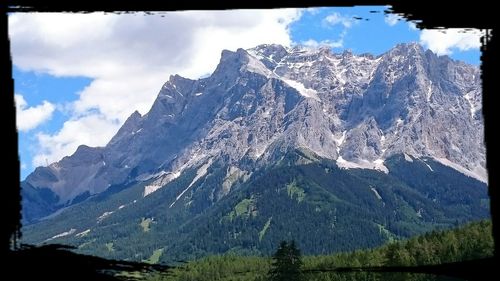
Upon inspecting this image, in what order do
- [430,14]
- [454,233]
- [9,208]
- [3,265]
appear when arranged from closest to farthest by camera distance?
[3,265] < [9,208] < [430,14] < [454,233]

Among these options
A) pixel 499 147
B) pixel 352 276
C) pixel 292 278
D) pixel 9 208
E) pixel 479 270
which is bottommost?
pixel 352 276

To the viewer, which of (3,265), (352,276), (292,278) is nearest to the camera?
(3,265)

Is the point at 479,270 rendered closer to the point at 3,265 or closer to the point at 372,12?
the point at 372,12

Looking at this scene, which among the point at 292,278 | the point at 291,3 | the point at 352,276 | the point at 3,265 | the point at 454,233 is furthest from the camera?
the point at 454,233

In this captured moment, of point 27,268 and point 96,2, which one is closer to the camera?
point 27,268

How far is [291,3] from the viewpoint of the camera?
296 cm

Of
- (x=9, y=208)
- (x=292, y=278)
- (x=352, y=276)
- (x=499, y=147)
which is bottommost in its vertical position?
(x=352, y=276)

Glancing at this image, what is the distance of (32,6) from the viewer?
2980 millimetres

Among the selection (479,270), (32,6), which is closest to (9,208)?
(32,6)

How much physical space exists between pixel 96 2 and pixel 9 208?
101 cm

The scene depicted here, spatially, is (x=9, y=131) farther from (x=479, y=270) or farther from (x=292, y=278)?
(x=292, y=278)

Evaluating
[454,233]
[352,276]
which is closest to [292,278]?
[352,276]

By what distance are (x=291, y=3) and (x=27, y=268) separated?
1.66 metres

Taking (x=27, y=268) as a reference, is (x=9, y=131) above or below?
above
